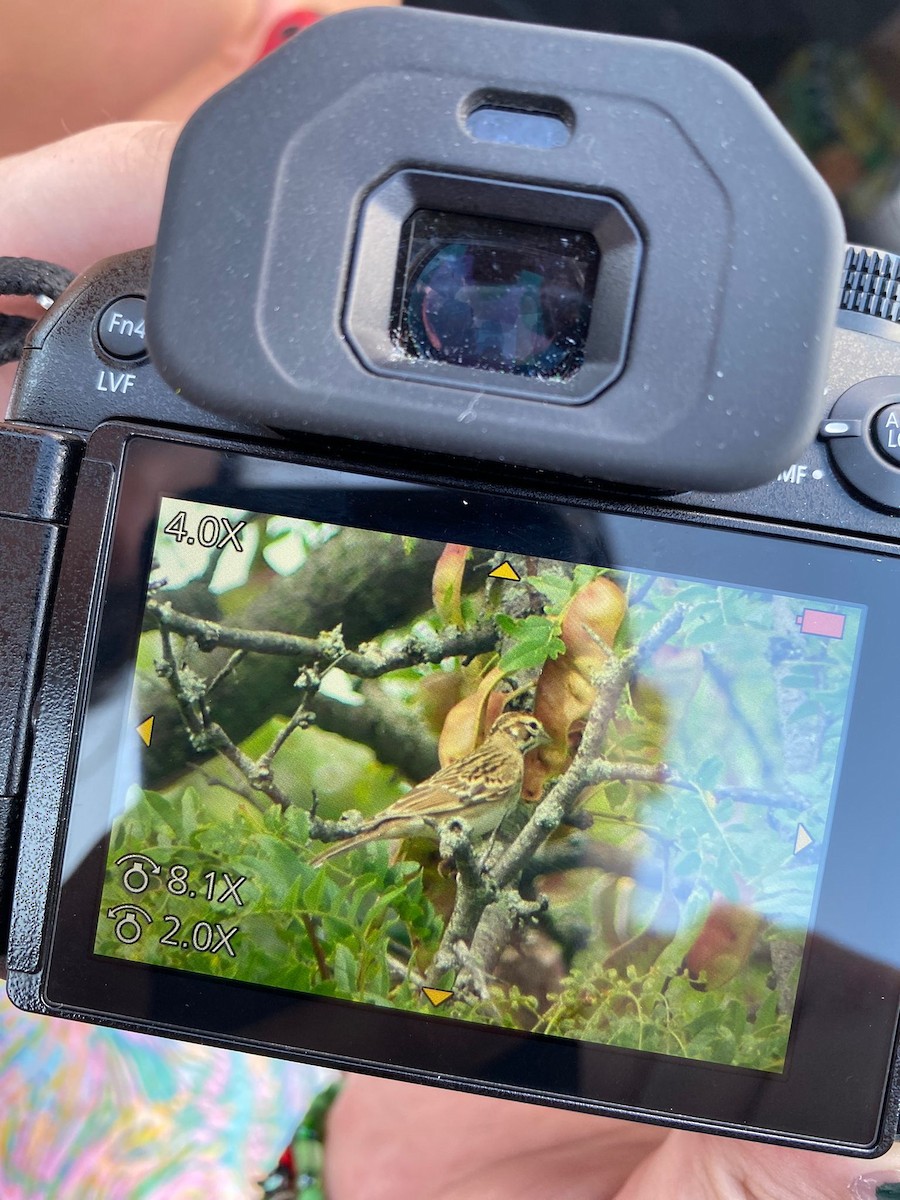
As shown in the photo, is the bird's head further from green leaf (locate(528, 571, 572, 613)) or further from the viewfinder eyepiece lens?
the viewfinder eyepiece lens

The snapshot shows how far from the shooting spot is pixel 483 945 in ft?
1.30

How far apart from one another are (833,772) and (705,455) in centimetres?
17

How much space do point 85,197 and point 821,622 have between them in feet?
1.46

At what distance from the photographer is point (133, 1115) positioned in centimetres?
65

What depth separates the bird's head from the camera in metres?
0.39

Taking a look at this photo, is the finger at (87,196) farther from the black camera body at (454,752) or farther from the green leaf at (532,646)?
the green leaf at (532,646)

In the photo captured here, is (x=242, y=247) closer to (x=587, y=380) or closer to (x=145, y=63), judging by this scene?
(x=587, y=380)

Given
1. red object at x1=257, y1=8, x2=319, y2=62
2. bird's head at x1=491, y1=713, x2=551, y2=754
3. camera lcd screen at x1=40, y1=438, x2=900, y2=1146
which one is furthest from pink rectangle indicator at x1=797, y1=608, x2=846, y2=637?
red object at x1=257, y1=8, x2=319, y2=62

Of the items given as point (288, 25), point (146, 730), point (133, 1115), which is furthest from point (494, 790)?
point (288, 25)

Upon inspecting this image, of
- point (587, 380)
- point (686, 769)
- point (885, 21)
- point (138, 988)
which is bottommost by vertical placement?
point (138, 988)

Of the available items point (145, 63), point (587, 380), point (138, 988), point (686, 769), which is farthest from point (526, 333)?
point (145, 63)

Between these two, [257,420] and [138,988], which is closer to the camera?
[257,420]

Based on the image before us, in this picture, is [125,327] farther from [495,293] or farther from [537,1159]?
[537,1159]

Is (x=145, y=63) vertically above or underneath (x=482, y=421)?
above
